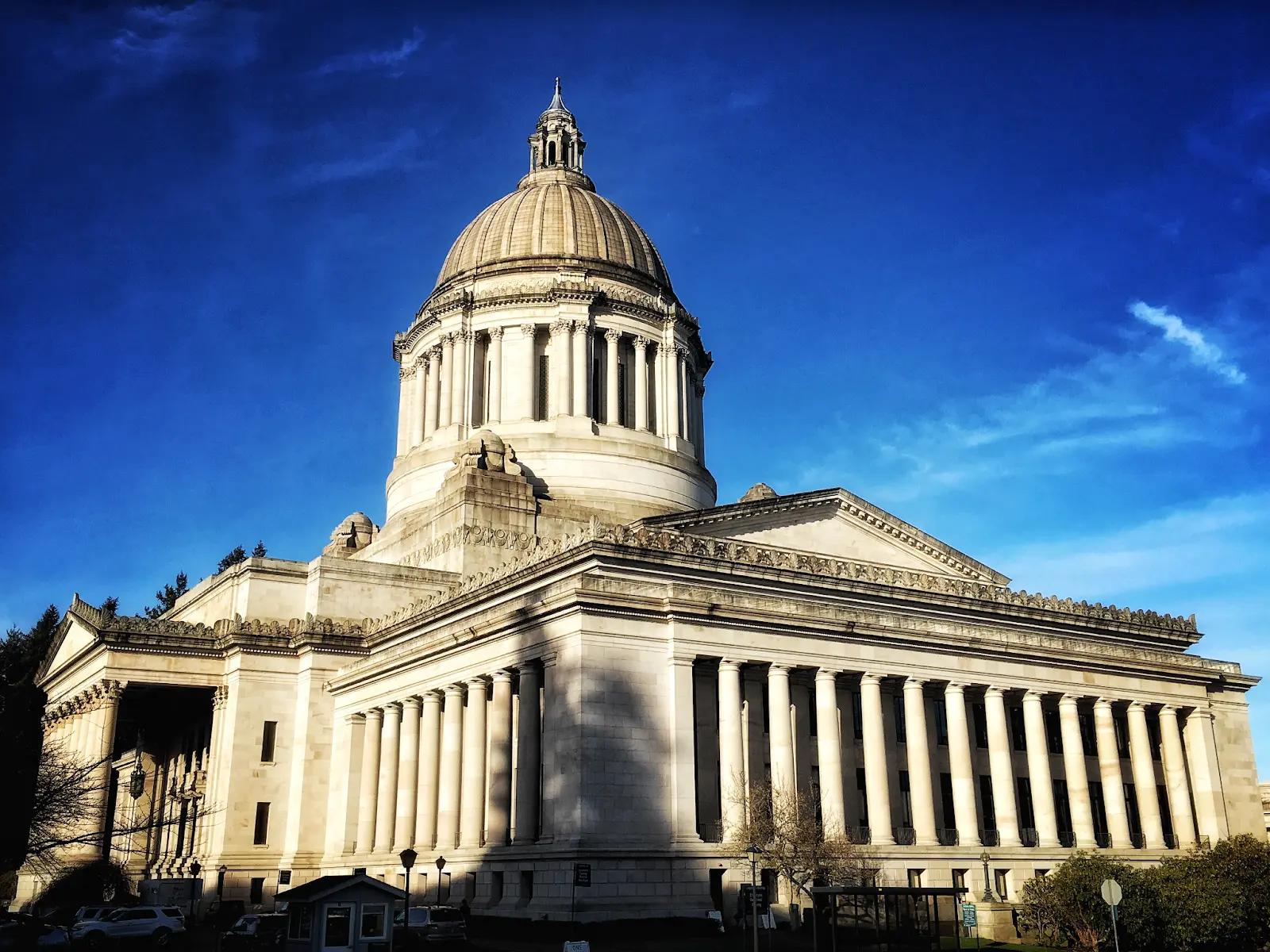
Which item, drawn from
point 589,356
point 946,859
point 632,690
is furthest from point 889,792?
point 589,356

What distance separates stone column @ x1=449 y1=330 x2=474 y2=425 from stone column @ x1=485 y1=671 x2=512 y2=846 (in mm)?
28469

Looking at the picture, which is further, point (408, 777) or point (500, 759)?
point (408, 777)

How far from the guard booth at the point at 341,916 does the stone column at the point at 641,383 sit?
4338 centimetres

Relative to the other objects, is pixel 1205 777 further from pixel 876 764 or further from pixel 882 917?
pixel 882 917

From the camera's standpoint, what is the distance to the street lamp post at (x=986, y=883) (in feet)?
147

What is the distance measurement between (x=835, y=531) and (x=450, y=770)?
20803mm

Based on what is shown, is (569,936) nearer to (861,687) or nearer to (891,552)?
(861,687)

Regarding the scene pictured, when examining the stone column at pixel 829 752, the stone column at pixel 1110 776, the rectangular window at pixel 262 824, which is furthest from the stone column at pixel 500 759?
the stone column at pixel 1110 776

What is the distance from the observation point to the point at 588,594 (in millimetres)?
42625

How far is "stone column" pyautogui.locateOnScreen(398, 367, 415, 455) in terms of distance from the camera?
7869 cm

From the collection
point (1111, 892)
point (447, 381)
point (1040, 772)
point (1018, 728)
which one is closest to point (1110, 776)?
point (1040, 772)

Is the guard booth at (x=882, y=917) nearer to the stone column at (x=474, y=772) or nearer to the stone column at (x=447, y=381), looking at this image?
the stone column at (x=474, y=772)

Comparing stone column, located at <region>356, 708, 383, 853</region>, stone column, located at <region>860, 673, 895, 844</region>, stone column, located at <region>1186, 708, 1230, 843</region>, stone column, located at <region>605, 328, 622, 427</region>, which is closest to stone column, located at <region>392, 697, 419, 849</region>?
stone column, located at <region>356, 708, 383, 853</region>

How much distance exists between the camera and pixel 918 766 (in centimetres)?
4819
